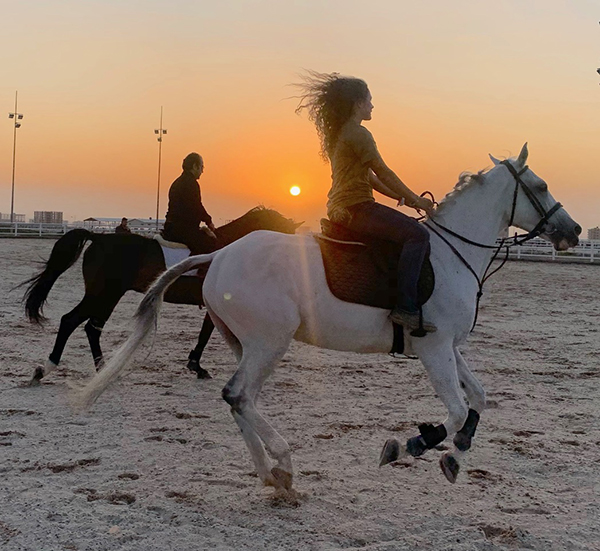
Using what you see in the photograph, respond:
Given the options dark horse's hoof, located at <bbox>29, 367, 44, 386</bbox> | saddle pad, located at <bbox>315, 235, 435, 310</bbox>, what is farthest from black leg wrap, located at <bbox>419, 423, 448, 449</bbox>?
dark horse's hoof, located at <bbox>29, 367, 44, 386</bbox>

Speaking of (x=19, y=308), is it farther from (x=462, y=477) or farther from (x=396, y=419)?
(x=462, y=477)

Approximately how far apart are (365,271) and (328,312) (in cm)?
39

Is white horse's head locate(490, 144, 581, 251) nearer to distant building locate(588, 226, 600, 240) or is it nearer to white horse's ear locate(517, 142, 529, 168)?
white horse's ear locate(517, 142, 529, 168)

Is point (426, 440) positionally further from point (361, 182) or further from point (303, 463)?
point (361, 182)

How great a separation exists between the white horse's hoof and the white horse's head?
6.00ft

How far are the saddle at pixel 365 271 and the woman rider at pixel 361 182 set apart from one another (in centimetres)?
10

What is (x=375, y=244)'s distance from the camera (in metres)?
4.61

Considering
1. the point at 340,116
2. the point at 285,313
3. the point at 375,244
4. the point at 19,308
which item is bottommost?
the point at 19,308

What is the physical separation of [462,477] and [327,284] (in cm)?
173

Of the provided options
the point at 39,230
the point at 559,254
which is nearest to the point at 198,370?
the point at 559,254

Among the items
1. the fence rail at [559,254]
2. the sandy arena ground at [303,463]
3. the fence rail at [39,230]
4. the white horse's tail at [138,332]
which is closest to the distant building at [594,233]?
the fence rail at [559,254]

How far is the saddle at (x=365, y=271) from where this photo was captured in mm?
4461

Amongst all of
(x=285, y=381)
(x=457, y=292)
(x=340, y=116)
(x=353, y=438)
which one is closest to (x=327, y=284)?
(x=457, y=292)

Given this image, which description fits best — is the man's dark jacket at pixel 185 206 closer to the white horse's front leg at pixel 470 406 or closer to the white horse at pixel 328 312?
the white horse at pixel 328 312
